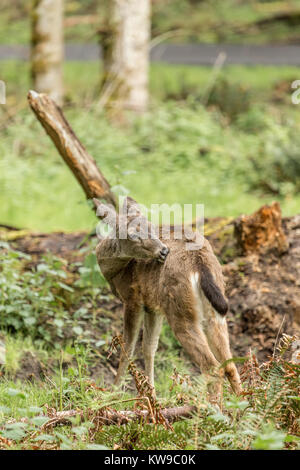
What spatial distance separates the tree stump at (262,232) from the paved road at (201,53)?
55.7 feet

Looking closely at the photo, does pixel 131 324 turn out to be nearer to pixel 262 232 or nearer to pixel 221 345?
pixel 221 345

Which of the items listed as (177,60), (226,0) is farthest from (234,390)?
(226,0)

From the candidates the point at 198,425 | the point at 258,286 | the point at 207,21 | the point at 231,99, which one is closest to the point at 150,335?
the point at 198,425

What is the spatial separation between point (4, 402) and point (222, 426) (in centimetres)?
191

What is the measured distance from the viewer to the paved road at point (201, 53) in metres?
24.4

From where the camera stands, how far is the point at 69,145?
744 cm

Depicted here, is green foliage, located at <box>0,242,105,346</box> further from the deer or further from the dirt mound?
the deer

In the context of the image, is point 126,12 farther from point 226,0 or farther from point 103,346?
point 226,0

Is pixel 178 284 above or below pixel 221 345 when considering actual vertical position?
above

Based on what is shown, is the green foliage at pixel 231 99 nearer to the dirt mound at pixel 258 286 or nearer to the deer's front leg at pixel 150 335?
the dirt mound at pixel 258 286

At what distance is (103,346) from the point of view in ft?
22.4

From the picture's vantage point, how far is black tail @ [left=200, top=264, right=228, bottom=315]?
4.63 metres

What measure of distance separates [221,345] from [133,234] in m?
0.91

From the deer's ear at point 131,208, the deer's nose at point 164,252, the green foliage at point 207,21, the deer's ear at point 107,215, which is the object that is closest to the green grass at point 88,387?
the deer's nose at point 164,252
